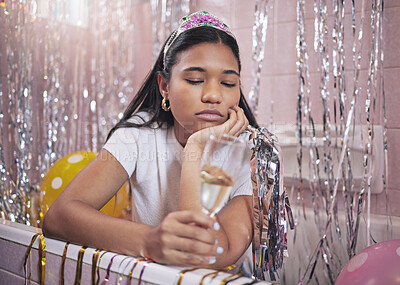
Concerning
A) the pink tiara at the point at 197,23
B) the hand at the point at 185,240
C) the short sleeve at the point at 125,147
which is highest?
the pink tiara at the point at 197,23

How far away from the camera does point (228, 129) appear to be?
1.00m

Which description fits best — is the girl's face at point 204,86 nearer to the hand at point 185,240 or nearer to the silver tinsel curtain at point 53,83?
the hand at point 185,240

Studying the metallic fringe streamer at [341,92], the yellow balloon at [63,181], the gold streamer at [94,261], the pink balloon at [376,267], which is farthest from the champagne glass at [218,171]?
the metallic fringe streamer at [341,92]

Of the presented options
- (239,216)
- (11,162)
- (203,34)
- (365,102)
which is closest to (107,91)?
(11,162)

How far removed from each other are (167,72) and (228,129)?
236 millimetres

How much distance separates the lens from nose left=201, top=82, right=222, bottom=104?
3.20 ft

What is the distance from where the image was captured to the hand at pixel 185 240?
2.15 feet

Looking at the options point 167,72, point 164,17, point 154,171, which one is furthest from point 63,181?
point 164,17

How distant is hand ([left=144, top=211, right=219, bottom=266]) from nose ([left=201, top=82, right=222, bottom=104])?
0.36 meters

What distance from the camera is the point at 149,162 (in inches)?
45.2

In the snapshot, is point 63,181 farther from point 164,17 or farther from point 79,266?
point 164,17

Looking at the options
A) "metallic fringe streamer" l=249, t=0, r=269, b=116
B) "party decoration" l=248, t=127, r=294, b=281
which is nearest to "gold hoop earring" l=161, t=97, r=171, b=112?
"party decoration" l=248, t=127, r=294, b=281

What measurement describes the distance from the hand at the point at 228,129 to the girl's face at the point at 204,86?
20 mm

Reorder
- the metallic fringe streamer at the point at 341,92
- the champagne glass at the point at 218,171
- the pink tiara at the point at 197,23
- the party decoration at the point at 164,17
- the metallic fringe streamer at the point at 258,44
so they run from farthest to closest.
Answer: the party decoration at the point at 164,17
the metallic fringe streamer at the point at 258,44
the metallic fringe streamer at the point at 341,92
the pink tiara at the point at 197,23
the champagne glass at the point at 218,171
